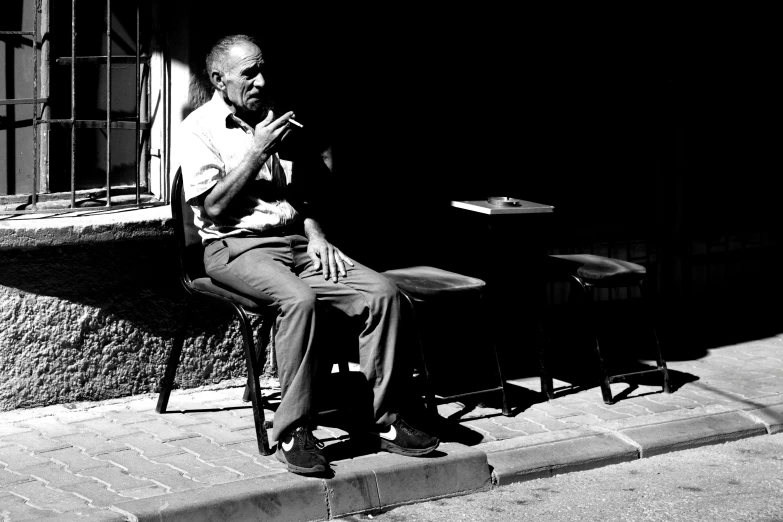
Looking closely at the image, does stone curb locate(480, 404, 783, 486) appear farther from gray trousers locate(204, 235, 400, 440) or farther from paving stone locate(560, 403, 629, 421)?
gray trousers locate(204, 235, 400, 440)

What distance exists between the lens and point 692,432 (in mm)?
5633

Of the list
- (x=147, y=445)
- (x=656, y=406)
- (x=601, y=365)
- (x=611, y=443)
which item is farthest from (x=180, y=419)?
(x=656, y=406)

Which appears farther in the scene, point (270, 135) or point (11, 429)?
point (11, 429)

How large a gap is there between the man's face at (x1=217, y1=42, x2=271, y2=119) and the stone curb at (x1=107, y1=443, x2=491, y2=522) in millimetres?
1684

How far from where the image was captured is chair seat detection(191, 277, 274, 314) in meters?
5.00

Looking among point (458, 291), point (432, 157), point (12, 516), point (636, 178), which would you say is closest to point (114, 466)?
point (12, 516)

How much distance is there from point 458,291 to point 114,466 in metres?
1.74

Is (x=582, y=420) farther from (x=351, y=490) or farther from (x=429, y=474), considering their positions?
(x=351, y=490)

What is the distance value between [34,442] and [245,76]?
6.16 feet

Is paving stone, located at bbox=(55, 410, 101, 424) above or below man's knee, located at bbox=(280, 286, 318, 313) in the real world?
below

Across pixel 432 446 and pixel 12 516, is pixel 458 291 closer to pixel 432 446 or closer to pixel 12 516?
pixel 432 446

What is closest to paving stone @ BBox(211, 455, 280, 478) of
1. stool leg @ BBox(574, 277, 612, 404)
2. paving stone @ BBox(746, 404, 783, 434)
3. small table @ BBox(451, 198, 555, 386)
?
small table @ BBox(451, 198, 555, 386)

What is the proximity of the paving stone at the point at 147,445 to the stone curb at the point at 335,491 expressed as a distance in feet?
1.90

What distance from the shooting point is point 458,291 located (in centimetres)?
543
